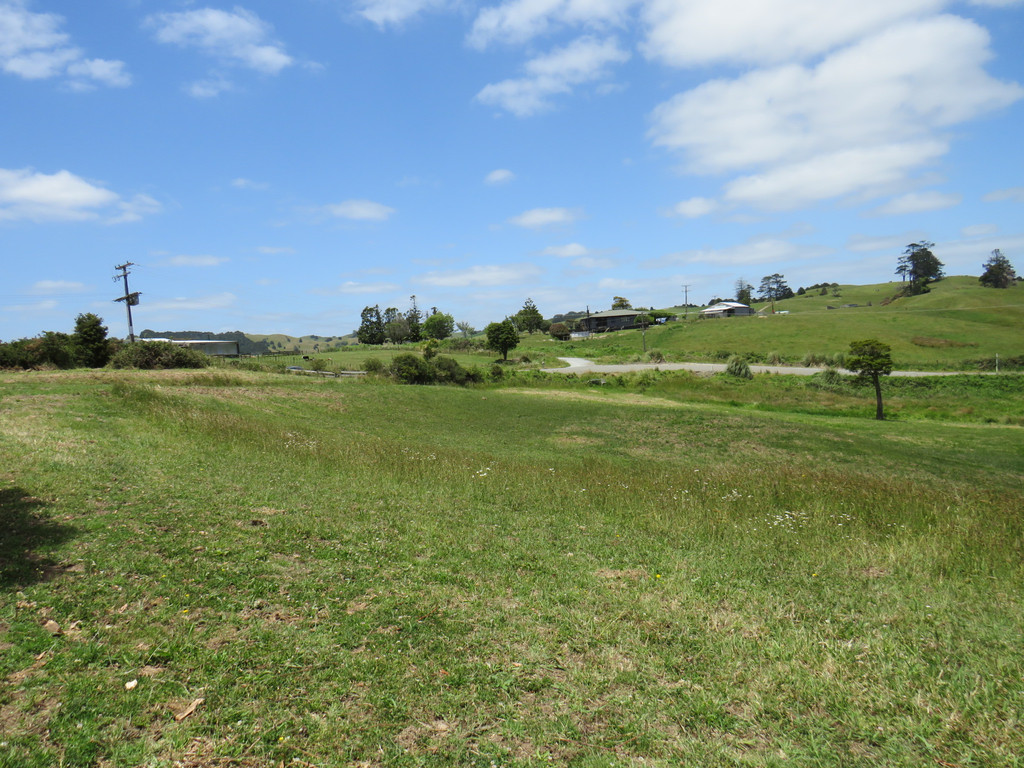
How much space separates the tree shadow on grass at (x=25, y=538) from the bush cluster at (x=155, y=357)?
3990 centimetres

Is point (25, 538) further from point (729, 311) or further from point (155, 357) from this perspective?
point (729, 311)

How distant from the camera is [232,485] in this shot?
484 inches

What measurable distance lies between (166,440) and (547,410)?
23.3m

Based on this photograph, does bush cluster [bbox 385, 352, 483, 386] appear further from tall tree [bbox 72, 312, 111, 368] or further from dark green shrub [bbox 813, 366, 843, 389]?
dark green shrub [bbox 813, 366, 843, 389]

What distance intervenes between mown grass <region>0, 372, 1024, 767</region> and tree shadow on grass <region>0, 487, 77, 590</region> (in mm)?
59

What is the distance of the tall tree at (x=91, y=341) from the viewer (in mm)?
47031

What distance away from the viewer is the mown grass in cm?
477

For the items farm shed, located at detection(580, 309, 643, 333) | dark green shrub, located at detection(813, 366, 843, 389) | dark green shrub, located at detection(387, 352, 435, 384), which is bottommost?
dark green shrub, located at detection(813, 366, 843, 389)

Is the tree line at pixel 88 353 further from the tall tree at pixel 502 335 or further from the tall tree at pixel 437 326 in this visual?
the tall tree at pixel 437 326

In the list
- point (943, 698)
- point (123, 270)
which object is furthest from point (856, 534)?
point (123, 270)

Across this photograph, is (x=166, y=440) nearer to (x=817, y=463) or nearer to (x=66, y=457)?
(x=66, y=457)

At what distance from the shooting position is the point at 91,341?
48.1m

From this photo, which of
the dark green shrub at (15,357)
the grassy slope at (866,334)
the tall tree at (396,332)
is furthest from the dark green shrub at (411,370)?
the tall tree at (396,332)

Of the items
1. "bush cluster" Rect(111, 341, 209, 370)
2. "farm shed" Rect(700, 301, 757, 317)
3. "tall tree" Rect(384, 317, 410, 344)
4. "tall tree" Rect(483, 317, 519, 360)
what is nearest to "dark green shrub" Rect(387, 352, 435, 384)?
"bush cluster" Rect(111, 341, 209, 370)
